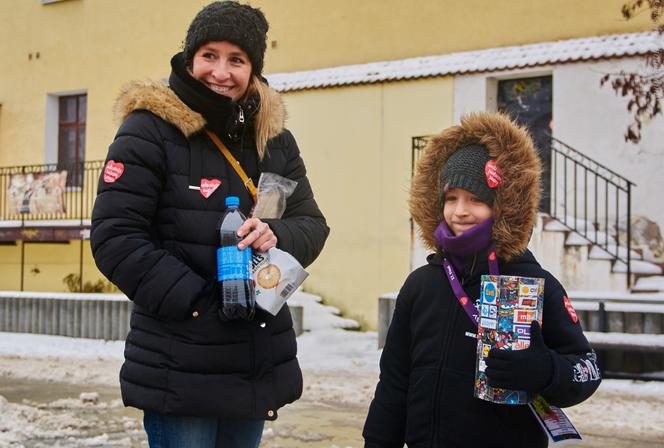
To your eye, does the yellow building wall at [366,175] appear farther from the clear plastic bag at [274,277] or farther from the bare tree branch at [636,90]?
the clear plastic bag at [274,277]

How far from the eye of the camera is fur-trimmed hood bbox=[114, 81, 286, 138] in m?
2.70

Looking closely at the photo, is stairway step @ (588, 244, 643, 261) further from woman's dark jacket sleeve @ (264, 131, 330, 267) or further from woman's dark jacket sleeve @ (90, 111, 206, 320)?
woman's dark jacket sleeve @ (90, 111, 206, 320)

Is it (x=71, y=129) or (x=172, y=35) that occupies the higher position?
(x=172, y=35)

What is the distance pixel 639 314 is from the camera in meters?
8.91

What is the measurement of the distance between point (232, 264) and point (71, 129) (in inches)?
644

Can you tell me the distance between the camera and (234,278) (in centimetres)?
257

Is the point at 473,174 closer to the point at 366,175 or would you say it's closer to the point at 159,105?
the point at 159,105

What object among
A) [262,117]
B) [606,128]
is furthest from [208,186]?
[606,128]

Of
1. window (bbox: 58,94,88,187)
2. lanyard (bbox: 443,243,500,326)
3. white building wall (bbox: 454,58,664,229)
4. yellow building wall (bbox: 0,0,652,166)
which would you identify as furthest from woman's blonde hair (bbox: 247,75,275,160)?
window (bbox: 58,94,88,187)

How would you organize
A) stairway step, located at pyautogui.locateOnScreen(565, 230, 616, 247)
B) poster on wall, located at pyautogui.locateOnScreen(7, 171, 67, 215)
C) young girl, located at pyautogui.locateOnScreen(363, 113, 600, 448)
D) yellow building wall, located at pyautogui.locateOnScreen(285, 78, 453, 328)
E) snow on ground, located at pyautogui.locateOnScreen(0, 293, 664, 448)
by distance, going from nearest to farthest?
young girl, located at pyautogui.locateOnScreen(363, 113, 600, 448) < snow on ground, located at pyautogui.locateOnScreen(0, 293, 664, 448) < stairway step, located at pyautogui.locateOnScreen(565, 230, 616, 247) < yellow building wall, located at pyautogui.locateOnScreen(285, 78, 453, 328) < poster on wall, located at pyautogui.locateOnScreen(7, 171, 67, 215)

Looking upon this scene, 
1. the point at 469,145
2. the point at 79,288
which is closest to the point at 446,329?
the point at 469,145

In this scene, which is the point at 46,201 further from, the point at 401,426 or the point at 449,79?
the point at 401,426

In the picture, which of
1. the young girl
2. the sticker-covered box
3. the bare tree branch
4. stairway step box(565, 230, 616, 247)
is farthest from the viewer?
stairway step box(565, 230, 616, 247)

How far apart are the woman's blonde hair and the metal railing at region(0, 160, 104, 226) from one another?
13.9 m
